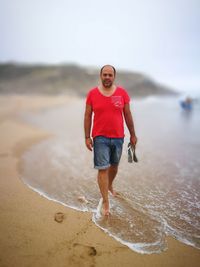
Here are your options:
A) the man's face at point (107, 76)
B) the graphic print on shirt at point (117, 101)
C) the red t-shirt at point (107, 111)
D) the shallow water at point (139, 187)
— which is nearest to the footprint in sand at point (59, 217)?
the shallow water at point (139, 187)

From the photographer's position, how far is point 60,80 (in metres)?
54.9

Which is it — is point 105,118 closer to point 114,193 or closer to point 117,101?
point 117,101

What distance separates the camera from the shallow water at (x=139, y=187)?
3186mm

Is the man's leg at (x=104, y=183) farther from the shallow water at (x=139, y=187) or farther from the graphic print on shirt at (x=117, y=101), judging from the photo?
the graphic print on shirt at (x=117, y=101)

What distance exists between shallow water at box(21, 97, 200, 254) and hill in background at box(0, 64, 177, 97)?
4167cm

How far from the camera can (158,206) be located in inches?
150

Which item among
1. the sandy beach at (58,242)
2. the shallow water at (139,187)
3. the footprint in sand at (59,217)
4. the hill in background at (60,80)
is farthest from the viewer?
the hill in background at (60,80)

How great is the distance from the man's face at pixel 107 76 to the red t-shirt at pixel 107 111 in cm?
13

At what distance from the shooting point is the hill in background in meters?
50.4

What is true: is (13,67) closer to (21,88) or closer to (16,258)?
(21,88)

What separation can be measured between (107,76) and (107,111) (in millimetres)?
460

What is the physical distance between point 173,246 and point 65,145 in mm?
5346

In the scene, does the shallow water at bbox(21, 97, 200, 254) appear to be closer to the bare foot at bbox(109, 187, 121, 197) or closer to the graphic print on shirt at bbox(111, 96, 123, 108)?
the bare foot at bbox(109, 187, 121, 197)

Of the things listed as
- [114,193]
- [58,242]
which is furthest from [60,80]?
[58,242]
